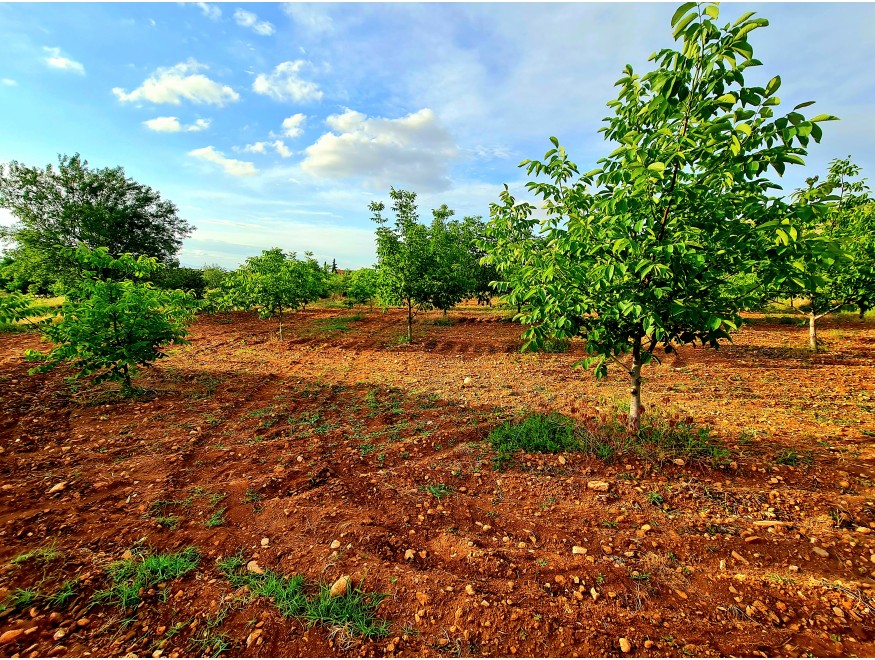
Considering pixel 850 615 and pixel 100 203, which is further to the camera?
pixel 100 203

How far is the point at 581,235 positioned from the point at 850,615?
11.5 ft

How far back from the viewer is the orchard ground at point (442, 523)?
2.33m

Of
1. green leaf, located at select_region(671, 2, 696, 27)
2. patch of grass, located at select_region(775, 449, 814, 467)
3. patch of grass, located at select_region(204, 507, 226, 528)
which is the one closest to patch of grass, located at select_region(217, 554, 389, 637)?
patch of grass, located at select_region(204, 507, 226, 528)

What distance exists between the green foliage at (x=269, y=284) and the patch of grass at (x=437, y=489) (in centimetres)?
1226

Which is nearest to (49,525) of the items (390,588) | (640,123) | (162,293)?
(390,588)

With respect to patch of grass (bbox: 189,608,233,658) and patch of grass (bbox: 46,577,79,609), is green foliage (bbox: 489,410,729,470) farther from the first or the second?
patch of grass (bbox: 46,577,79,609)

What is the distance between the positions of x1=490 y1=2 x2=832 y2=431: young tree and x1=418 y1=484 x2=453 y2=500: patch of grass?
2031mm

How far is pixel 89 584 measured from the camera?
272 cm

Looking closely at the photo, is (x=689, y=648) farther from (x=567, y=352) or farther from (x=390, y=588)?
(x=567, y=352)

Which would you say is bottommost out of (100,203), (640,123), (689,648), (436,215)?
(689,648)

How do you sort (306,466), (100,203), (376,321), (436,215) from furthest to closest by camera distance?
(100,203)
(436,215)
(376,321)
(306,466)

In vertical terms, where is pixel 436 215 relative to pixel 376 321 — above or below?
above

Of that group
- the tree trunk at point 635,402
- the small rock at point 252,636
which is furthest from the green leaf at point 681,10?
the small rock at point 252,636

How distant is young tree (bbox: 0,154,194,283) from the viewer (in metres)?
22.3
